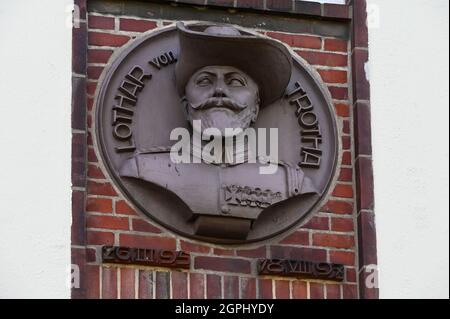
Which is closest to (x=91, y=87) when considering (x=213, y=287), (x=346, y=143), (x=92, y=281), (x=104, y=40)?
(x=104, y=40)

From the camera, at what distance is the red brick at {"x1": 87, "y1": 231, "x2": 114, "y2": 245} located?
12.3 meters

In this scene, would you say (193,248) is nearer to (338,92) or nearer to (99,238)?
(99,238)

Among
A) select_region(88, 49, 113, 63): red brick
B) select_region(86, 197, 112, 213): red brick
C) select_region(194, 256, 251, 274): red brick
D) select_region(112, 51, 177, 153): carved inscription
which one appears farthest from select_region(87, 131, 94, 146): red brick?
select_region(194, 256, 251, 274): red brick

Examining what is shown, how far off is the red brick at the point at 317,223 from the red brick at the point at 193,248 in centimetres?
48

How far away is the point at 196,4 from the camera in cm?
1291

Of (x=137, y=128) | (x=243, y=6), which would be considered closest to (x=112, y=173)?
(x=137, y=128)

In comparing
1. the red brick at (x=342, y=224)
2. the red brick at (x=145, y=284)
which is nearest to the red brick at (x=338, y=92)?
the red brick at (x=342, y=224)

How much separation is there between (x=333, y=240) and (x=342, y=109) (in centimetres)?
66

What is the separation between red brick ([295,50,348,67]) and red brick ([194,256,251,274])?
1.08m

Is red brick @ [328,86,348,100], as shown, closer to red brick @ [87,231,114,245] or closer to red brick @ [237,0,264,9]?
red brick @ [237,0,264,9]

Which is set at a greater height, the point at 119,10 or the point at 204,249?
the point at 119,10

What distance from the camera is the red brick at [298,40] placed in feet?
42.4
